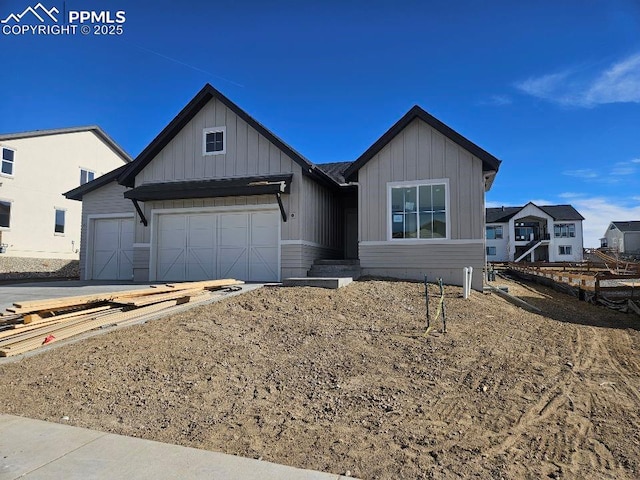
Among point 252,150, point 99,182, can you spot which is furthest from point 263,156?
point 99,182

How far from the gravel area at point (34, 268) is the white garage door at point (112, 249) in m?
7.43

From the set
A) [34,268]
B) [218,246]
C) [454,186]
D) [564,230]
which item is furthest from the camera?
[564,230]

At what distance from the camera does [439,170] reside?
41.2 feet

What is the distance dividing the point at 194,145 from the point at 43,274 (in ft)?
50.1

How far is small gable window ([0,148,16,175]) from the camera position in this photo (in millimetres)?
22094

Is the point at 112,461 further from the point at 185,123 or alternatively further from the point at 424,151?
the point at 185,123

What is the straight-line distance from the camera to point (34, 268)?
23359 millimetres

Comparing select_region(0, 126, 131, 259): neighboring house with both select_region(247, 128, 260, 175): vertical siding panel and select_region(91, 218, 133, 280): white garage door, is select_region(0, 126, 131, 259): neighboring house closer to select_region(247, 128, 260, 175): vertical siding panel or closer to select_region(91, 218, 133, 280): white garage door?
select_region(91, 218, 133, 280): white garage door

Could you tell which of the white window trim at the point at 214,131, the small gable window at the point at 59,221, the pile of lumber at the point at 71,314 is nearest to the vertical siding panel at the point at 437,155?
the white window trim at the point at 214,131

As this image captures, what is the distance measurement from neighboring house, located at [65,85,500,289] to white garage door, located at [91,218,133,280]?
0.60ft

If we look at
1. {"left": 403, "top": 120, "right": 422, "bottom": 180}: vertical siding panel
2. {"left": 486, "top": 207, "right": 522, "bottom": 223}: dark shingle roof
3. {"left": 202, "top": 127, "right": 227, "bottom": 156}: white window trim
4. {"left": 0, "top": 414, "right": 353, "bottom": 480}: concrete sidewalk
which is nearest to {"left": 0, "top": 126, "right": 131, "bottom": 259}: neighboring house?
{"left": 202, "top": 127, "right": 227, "bottom": 156}: white window trim

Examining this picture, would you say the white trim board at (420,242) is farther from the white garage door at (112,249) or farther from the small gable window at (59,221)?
the small gable window at (59,221)

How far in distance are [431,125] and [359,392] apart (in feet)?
31.2

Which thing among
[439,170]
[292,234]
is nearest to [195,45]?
[292,234]
